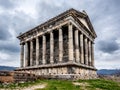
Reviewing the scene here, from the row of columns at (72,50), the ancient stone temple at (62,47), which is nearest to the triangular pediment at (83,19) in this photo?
the ancient stone temple at (62,47)

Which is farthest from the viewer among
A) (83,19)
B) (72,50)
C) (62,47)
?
(83,19)

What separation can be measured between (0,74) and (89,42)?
3091 cm

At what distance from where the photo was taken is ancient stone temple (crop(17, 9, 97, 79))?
115ft

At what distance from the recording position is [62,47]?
37.1m

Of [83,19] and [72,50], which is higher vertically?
[83,19]

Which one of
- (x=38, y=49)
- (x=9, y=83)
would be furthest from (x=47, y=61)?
(x=9, y=83)

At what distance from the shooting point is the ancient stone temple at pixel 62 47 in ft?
115

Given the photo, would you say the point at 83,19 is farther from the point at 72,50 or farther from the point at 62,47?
the point at 72,50

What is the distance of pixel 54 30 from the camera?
40281mm

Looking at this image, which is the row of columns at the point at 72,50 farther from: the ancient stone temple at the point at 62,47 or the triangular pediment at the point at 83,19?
the triangular pediment at the point at 83,19

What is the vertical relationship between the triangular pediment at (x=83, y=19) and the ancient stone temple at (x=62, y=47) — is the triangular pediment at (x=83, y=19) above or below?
above

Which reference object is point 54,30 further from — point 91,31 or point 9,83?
point 9,83

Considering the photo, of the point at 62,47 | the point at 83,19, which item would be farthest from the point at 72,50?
the point at 83,19

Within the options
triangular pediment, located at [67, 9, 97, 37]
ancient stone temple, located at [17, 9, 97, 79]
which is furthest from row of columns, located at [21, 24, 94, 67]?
triangular pediment, located at [67, 9, 97, 37]
